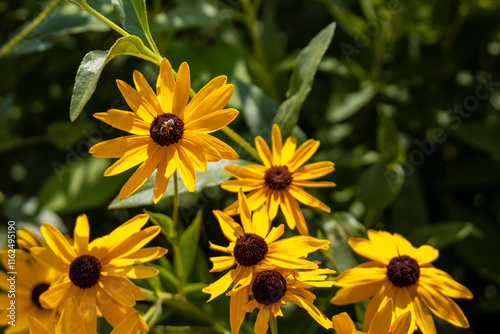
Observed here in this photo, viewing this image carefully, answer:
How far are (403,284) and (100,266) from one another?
674mm

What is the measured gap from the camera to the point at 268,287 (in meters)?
0.98

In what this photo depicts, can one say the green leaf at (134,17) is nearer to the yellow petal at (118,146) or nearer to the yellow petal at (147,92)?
the yellow petal at (147,92)

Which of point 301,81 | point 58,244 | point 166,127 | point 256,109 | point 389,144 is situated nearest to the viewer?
point 166,127

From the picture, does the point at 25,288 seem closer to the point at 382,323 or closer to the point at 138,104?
the point at 138,104

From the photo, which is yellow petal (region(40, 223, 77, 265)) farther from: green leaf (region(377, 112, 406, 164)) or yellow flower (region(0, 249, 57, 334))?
green leaf (region(377, 112, 406, 164))

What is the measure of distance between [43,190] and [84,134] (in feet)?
0.81

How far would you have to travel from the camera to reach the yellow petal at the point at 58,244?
1.13 metres

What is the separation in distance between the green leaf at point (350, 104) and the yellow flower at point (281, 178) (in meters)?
0.64

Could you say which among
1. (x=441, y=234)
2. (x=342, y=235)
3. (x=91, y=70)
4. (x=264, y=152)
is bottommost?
(x=441, y=234)

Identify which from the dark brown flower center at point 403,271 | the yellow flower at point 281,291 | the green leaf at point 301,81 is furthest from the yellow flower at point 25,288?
the dark brown flower center at point 403,271

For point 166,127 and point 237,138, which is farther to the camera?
point 237,138

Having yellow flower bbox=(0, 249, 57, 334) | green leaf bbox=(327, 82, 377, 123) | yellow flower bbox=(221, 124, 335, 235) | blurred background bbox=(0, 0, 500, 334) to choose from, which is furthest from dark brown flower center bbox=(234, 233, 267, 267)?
green leaf bbox=(327, 82, 377, 123)

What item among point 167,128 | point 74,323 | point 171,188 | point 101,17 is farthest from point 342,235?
point 101,17

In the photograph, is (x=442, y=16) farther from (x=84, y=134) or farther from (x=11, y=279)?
(x=11, y=279)
